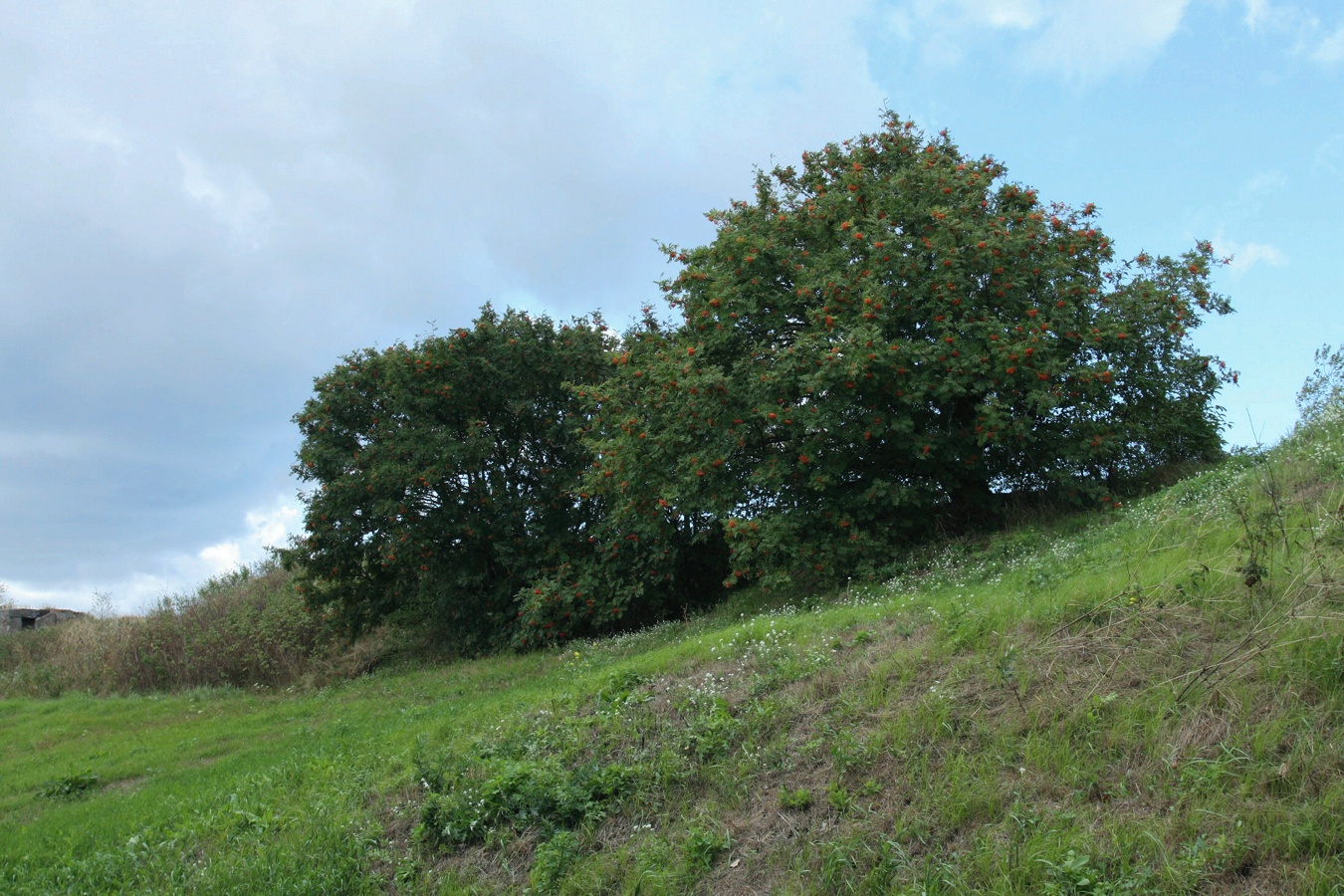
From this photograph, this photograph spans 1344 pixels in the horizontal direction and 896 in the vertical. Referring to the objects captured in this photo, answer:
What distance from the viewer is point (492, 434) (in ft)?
68.2

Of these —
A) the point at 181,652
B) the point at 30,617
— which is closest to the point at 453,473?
the point at 181,652

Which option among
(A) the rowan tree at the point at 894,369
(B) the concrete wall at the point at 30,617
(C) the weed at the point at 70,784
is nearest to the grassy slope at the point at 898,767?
(C) the weed at the point at 70,784

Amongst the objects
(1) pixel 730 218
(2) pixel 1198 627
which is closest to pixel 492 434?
(1) pixel 730 218

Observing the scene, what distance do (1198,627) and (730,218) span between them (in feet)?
36.6

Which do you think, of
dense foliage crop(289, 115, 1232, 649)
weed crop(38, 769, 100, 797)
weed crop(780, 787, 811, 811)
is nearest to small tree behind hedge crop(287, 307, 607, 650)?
dense foliage crop(289, 115, 1232, 649)

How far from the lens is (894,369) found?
12086 millimetres

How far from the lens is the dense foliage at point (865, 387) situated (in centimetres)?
1259

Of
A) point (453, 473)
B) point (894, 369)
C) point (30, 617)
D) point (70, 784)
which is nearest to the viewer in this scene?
point (70, 784)

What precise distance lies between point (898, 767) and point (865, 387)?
25.4ft

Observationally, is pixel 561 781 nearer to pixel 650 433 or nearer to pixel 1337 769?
pixel 1337 769

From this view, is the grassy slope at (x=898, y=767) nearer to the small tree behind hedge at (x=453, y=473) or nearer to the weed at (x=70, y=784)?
the weed at (x=70, y=784)

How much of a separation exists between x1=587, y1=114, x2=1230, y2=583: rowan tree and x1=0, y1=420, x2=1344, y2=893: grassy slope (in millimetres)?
3698

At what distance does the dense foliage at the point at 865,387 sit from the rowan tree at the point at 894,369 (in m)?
0.04

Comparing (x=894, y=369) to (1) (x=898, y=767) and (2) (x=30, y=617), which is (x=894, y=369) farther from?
(2) (x=30, y=617)
